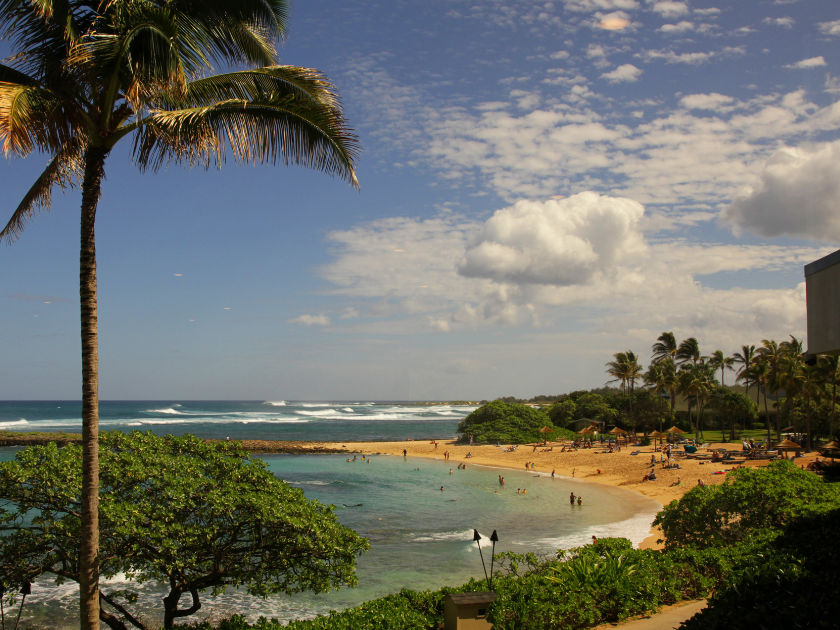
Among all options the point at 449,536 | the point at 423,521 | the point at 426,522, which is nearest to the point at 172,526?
the point at 449,536

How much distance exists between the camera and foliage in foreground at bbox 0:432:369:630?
832cm

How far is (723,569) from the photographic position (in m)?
10.1

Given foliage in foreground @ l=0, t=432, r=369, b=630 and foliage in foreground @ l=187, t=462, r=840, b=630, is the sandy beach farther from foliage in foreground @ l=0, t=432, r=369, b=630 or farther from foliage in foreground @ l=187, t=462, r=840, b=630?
foliage in foreground @ l=0, t=432, r=369, b=630

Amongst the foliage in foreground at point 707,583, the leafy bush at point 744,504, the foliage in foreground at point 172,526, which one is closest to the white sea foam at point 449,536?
the leafy bush at point 744,504

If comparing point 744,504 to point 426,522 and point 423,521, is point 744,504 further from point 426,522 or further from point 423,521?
point 423,521

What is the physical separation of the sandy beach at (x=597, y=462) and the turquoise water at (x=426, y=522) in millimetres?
1771

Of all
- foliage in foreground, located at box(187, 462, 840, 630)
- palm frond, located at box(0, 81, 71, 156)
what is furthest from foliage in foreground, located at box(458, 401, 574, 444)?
palm frond, located at box(0, 81, 71, 156)

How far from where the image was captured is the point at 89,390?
6535 mm

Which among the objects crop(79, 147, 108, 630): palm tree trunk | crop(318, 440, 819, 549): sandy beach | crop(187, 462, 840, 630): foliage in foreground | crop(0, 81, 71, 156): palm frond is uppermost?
crop(0, 81, 71, 156): palm frond

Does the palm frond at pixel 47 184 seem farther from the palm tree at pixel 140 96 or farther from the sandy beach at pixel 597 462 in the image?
the sandy beach at pixel 597 462

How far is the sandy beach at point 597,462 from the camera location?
33219mm

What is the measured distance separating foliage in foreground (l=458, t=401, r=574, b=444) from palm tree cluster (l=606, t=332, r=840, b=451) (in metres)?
9.81

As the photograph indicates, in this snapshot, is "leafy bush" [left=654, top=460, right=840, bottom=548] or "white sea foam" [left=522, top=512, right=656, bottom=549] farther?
"white sea foam" [left=522, top=512, right=656, bottom=549]

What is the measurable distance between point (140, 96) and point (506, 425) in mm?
63215
